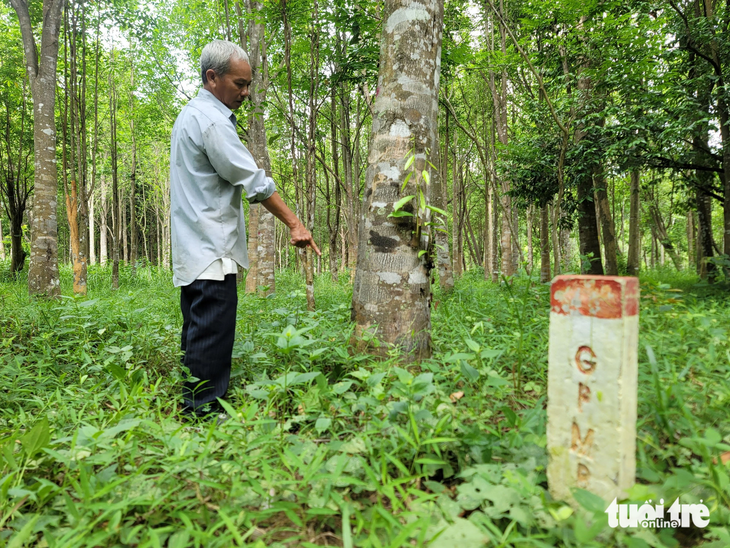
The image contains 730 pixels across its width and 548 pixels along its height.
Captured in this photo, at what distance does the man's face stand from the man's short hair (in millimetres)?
22

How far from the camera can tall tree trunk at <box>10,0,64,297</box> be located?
5168 millimetres

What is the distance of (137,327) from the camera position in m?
3.43

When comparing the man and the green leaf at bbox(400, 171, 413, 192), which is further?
the green leaf at bbox(400, 171, 413, 192)

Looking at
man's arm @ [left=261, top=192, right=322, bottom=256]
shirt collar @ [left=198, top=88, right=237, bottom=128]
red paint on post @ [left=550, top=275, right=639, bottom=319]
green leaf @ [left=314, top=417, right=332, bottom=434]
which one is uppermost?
shirt collar @ [left=198, top=88, right=237, bottom=128]

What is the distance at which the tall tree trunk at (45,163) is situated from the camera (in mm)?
5168

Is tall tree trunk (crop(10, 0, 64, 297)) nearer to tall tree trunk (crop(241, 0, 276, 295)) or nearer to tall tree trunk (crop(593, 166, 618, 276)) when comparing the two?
tall tree trunk (crop(241, 0, 276, 295))

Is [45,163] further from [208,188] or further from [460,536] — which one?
[460,536]

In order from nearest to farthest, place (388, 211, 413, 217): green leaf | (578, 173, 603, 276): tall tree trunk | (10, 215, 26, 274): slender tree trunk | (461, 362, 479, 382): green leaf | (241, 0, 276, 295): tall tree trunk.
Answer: (461, 362, 479, 382): green leaf, (388, 211, 413, 217): green leaf, (241, 0, 276, 295): tall tree trunk, (578, 173, 603, 276): tall tree trunk, (10, 215, 26, 274): slender tree trunk

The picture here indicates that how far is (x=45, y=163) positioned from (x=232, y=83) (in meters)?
4.43

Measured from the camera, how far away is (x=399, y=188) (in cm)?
246

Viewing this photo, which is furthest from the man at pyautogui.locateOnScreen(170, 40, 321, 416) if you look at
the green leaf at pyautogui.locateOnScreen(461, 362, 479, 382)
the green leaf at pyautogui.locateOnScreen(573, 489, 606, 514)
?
the green leaf at pyautogui.locateOnScreen(573, 489, 606, 514)

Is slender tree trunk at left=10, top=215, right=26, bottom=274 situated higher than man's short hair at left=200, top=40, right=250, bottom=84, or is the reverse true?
man's short hair at left=200, top=40, right=250, bottom=84

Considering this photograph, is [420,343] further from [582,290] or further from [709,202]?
[709,202]

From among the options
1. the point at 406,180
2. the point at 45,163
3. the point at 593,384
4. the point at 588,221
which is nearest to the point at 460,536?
the point at 593,384
